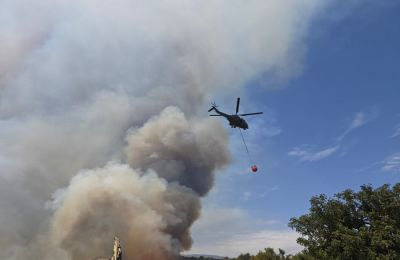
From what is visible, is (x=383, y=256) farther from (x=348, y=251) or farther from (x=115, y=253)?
(x=115, y=253)

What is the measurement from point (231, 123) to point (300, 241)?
16.4 meters

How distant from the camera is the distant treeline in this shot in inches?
1647

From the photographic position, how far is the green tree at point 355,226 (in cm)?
4184

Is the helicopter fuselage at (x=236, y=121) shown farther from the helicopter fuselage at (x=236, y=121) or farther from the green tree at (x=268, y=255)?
the green tree at (x=268, y=255)

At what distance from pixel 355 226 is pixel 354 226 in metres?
0.11

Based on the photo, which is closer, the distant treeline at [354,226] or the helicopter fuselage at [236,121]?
the distant treeline at [354,226]

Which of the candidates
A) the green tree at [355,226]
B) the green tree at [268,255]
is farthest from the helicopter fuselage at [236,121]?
the green tree at [268,255]

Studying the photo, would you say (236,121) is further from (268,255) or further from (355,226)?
(268,255)

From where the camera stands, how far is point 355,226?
46.0 m

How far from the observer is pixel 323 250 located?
45219 mm

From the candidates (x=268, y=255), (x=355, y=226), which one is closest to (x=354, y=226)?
(x=355, y=226)

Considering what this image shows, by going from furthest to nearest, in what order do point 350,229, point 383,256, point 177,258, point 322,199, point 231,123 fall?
point 177,258 → point 231,123 → point 322,199 → point 350,229 → point 383,256

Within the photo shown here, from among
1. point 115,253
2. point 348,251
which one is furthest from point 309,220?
point 115,253

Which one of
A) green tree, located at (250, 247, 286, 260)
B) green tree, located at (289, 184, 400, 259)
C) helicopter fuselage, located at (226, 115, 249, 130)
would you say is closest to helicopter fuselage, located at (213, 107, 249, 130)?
helicopter fuselage, located at (226, 115, 249, 130)
